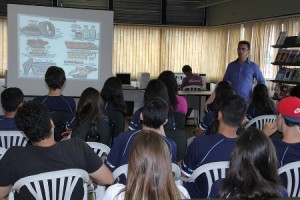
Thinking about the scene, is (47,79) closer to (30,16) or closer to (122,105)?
(122,105)

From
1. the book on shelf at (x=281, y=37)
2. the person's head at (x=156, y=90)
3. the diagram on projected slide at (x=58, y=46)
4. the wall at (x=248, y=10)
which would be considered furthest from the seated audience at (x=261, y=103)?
the wall at (x=248, y=10)

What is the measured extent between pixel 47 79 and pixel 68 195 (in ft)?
8.06

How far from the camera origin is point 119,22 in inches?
389

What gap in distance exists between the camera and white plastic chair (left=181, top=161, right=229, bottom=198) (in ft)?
7.36

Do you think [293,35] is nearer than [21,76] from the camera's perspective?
No

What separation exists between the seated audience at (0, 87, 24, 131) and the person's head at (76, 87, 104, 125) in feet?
1.64

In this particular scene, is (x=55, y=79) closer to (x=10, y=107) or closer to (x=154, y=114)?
(x=10, y=107)

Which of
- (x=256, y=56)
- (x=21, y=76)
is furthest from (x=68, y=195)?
(x=256, y=56)

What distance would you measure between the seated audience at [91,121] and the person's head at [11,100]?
504mm

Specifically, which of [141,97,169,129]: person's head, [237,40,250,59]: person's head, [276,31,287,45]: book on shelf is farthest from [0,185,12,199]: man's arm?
[276,31,287,45]: book on shelf

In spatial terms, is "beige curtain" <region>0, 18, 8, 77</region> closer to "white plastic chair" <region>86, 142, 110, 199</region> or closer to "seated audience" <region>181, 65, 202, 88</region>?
"seated audience" <region>181, 65, 202, 88</region>

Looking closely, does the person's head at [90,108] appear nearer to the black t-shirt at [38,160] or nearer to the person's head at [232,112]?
the person's head at [232,112]

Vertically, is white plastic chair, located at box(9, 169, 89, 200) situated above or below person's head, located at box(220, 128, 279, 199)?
below

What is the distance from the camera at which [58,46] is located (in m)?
6.37
